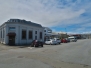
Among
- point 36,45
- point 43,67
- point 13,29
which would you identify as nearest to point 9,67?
point 43,67

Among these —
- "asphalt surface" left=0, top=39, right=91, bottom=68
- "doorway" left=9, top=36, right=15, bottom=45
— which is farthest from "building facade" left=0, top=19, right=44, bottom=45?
"asphalt surface" left=0, top=39, right=91, bottom=68

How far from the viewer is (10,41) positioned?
33.1m

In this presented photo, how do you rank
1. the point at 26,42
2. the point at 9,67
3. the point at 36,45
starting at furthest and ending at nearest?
the point at 26,42 → the point at 36,45 → the point at 9,67

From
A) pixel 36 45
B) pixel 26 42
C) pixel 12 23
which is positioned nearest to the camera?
pixel 36 45

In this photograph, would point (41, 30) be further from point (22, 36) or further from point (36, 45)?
point (36, 45)

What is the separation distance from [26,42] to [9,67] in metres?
27.4

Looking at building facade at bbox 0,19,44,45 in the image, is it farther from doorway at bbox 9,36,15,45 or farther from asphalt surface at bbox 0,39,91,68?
asphalt surface at bbox 0,39,91,68

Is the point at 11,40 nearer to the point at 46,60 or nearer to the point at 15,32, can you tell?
the point at 15,32

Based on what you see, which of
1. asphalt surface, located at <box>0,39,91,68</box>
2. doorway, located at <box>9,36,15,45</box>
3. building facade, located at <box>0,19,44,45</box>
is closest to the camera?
asphalt surface, located at <box>0,39,91,68</box>

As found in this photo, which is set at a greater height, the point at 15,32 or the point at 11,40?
the point at 15,32

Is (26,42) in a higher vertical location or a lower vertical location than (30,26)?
lower

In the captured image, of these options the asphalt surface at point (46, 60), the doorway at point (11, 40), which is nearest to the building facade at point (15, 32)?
the doorway at point (11, 40)

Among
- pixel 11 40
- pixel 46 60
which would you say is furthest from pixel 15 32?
pixel 46 60

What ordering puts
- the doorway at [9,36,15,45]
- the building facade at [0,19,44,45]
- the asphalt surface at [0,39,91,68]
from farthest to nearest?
the doorway at [9,36,15,45], the building facade at [0,19,44,45], the asphalt surface at [0,39,91,68]
